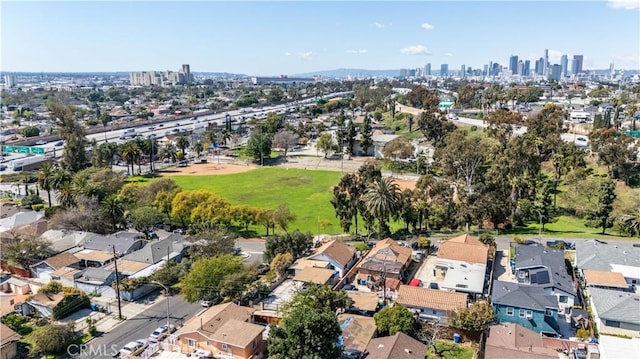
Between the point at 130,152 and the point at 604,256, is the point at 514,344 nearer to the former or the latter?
the point at 604,256

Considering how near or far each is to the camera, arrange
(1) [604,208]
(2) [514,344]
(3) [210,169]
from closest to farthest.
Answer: (2) [514,344] < (1) [604,208] < (3) [210,169]

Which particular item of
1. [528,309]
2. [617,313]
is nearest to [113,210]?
[528,309]

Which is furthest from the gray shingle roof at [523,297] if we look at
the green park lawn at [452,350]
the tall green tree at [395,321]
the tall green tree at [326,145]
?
the tall green tree at [326,145]

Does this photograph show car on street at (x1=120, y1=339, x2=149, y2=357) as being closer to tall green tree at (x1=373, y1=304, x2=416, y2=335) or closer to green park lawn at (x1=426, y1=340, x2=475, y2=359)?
tall green tree at (x1=373, y1=304, x2=416, y2=335)

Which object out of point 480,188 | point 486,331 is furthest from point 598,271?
point 480,188

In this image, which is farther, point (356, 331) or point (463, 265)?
point (463, 265)

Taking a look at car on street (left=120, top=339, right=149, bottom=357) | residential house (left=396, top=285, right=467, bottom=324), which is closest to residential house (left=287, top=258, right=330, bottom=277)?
residential house (left=396, top=285, right=467, bottom=324)
